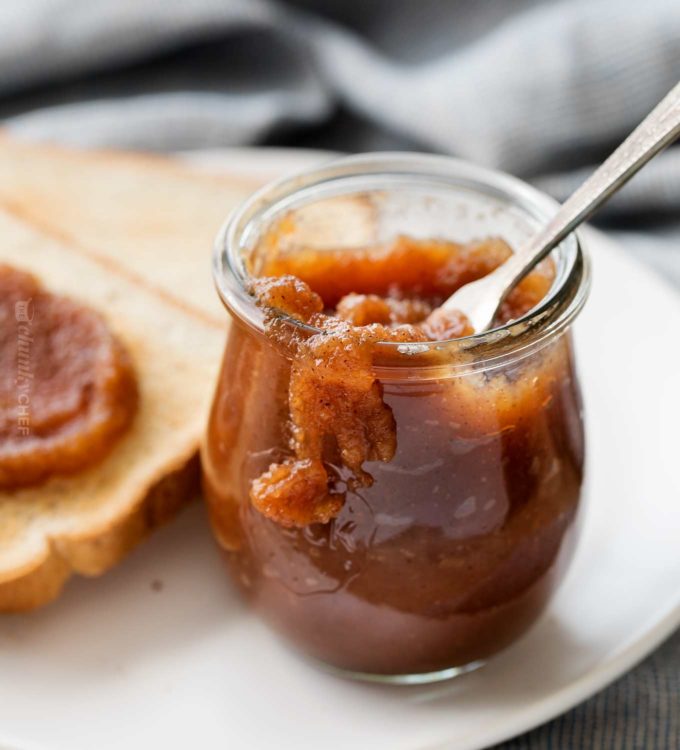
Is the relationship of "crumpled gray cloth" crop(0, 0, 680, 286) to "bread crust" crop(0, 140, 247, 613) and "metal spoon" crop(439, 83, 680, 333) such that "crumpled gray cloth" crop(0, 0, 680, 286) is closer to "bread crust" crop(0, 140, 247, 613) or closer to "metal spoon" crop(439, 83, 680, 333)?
"bread crust" crop(0, 140, 247, 613)

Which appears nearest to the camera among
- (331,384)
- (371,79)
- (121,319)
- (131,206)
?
(331,384)

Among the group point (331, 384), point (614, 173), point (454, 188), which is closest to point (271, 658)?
point (331, 384)

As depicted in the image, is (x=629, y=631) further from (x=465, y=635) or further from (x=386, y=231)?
(x=386, y=231)

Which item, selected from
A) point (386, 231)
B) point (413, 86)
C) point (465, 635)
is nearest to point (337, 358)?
point (465, 635)

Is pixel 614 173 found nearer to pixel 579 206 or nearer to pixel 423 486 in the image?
pixel 579 206

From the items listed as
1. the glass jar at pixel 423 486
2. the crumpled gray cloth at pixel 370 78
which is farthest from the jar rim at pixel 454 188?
the crumpled gray cloth at pixel 370 78

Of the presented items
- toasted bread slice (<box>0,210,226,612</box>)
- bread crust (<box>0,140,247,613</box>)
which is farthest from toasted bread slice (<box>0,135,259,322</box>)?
toasted bread slice (<box>0,210,226,612</box>)

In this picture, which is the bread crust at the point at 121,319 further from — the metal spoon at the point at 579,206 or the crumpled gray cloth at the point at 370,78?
the metal spoon at the point at 579,206
